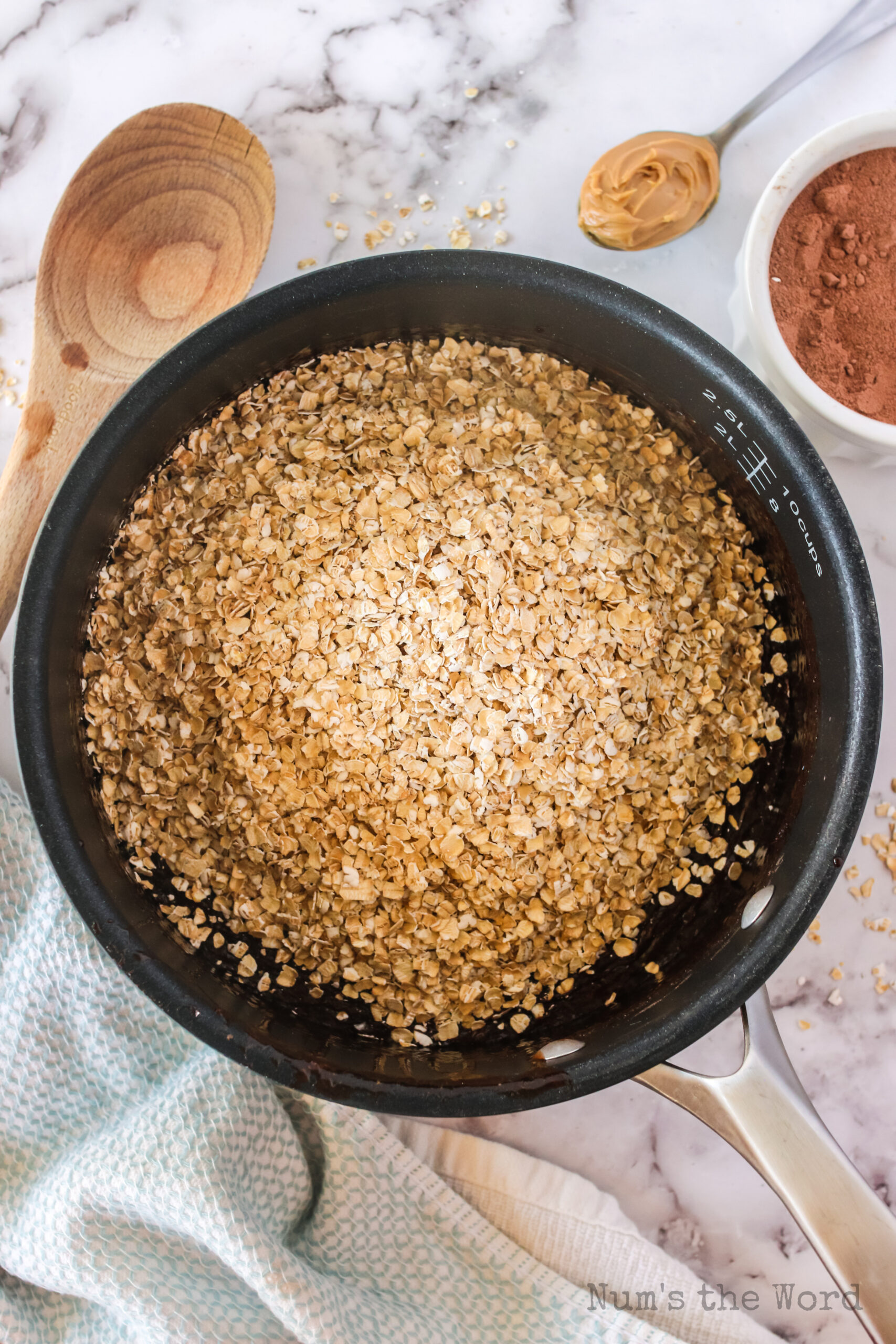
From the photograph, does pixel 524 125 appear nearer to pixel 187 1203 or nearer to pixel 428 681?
pixel 428 681

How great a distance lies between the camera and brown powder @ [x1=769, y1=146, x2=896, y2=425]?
97 centimetres

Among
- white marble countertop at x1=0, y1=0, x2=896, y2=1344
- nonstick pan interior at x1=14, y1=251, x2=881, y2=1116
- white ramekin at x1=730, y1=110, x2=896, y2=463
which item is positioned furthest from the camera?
white marble countertop at x1=0, y1=0, x2=896, y2=1344

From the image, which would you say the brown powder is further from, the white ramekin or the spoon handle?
the spoon handle

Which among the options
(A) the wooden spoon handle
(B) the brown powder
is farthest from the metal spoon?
(A) the wooden spoon handle

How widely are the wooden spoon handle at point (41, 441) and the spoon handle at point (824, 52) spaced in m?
0.74

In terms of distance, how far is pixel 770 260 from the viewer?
964 mm

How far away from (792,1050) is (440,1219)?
452mm

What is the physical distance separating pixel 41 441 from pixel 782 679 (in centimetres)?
82

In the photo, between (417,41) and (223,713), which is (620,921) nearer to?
(223,713)

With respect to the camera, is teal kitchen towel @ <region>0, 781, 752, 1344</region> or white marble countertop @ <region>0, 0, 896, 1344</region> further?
white marble countertop @ <region>0, 0, 896, 1344</region>

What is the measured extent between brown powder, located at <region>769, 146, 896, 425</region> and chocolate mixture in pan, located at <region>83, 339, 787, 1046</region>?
0.17m

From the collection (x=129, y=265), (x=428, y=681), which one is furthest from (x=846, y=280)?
(x=129, y=265)

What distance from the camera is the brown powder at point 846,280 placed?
967 mm

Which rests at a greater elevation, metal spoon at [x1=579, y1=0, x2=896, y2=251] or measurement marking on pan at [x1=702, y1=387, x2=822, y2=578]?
metal spoon at [x1=579, y1=0, x2=896, y2=251]
